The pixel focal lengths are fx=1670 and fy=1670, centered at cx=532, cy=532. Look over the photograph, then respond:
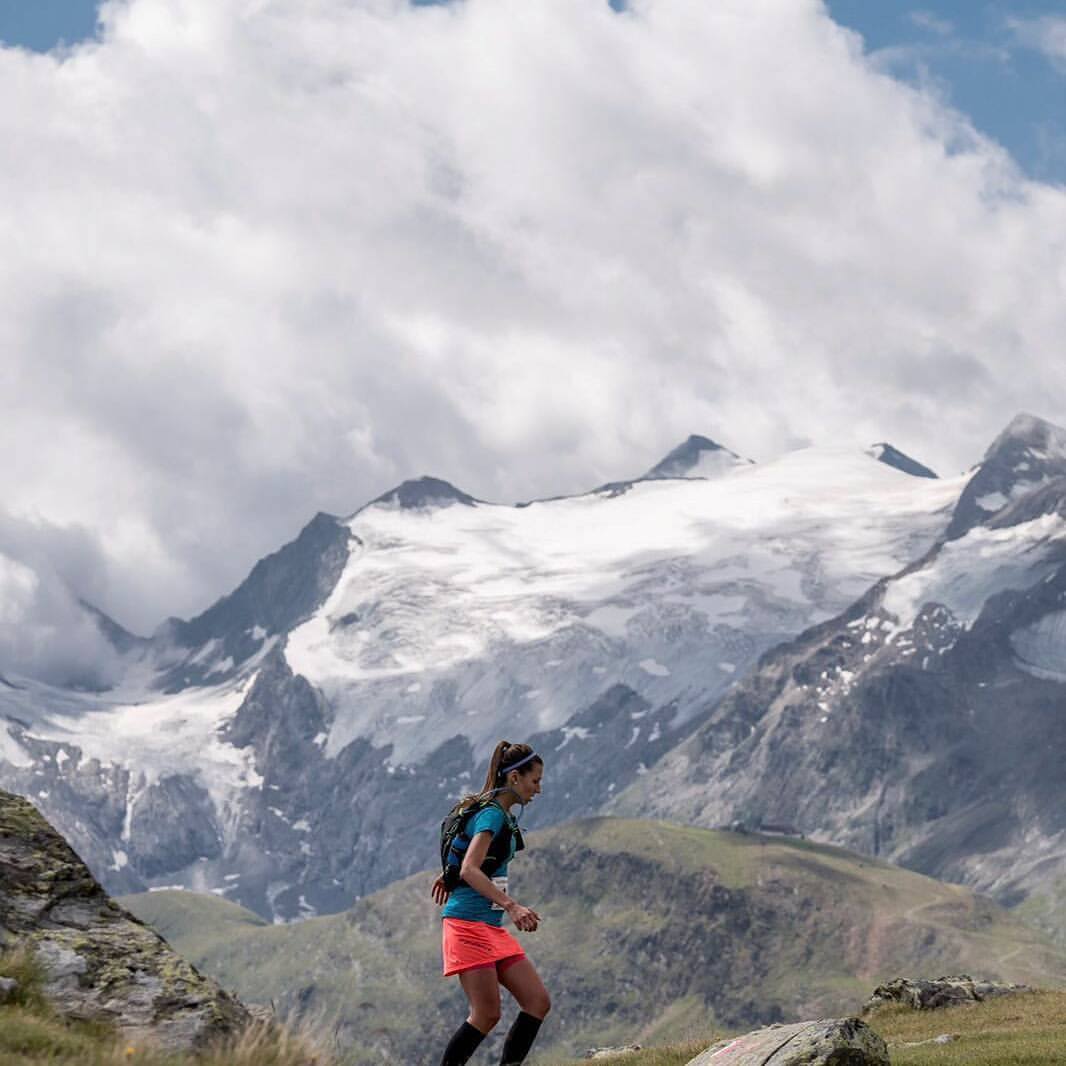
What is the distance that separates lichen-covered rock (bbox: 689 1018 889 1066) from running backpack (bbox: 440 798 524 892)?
11.6ft

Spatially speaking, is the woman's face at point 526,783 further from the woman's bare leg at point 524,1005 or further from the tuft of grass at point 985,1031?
the tuft of grass at point 985,1031

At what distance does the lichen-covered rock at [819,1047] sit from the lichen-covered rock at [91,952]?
→ 5675 mm

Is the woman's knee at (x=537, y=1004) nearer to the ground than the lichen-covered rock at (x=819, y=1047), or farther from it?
farther from it

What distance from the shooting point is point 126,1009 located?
1752 cm

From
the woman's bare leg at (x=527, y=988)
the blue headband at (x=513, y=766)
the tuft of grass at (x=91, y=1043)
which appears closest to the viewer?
the tuft of grass at (x=91, y=1043)

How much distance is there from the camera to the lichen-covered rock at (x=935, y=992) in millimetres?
37625

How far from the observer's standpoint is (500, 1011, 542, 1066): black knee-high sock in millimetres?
19219

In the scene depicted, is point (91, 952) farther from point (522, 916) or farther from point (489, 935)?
point (522, 916)

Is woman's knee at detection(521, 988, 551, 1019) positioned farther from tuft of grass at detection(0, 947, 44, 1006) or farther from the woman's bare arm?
tuft of grass at detection(0, 947, 44, 1006)

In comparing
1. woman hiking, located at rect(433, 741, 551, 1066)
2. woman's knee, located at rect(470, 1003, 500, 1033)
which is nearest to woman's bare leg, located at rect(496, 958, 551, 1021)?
woman hiking, located at rect(433, 741, 551, 1066)

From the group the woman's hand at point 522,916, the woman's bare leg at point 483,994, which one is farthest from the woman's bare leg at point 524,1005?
the woman's hand at point 522,916

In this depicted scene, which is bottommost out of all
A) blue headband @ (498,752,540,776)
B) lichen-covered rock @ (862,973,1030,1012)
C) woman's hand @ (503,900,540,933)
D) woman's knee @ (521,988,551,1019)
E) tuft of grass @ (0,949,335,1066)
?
lichen-covered rock @ (862,973,1030,1012)

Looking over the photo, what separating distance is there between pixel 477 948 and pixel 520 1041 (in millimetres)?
1191

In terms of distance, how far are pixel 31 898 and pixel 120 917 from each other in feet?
3.44
